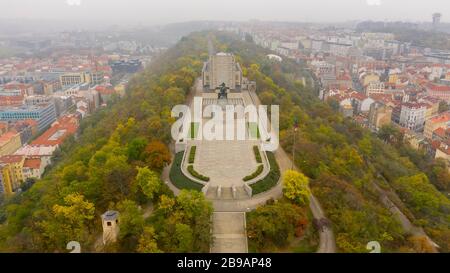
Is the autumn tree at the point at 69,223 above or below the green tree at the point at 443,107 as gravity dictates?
above

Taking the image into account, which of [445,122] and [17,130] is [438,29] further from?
[17,130]

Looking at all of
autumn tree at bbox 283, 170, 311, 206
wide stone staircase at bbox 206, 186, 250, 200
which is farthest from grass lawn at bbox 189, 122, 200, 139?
autumn tree at bbox 283, 170, 311, 206

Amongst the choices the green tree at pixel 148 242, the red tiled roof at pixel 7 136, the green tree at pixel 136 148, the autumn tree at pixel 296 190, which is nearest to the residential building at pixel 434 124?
the autumn tree at pixel 296 190

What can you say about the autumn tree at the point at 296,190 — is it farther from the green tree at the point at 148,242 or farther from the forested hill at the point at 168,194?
the green tree at the point at 148,242

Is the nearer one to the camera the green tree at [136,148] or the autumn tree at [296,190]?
the autumn tree at [296,190]
